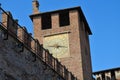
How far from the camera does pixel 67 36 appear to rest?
23.5 m

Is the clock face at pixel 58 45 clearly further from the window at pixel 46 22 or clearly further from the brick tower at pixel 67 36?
the window at pixel 46 22

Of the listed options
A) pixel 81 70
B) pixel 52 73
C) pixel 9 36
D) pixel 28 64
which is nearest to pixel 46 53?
pixel 52 73

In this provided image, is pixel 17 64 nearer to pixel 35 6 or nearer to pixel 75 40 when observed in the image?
pixel 75 40

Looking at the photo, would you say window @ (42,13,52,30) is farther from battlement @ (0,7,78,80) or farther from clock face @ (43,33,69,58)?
battlement @ (0,7,78,80)

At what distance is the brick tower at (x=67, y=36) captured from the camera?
2253 cm

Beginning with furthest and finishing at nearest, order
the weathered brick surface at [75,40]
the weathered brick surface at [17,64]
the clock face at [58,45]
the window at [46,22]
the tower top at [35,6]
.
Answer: the tower top at [35,6], the window at [46,22], the clock face at [58,45], the weathered brick surface at [75,40], the weathered brick surface at [17,64]

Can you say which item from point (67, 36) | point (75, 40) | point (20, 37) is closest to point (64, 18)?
point (67, 36)

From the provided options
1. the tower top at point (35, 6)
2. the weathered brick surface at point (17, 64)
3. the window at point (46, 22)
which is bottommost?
the weathered brick surface at point (17, 64)

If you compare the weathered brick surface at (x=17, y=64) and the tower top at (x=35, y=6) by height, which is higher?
the tower top at (x=35, y=6)

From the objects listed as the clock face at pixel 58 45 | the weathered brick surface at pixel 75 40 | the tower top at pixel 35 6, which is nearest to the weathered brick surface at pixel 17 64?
the weathered brick surface at pixel 75 40

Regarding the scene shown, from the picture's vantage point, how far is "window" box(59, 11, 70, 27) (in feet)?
81.7

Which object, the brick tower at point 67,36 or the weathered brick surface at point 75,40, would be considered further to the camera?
the brick tower at point 67,36

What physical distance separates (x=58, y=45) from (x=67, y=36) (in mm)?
893

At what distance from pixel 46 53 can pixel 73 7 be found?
9.06 m
